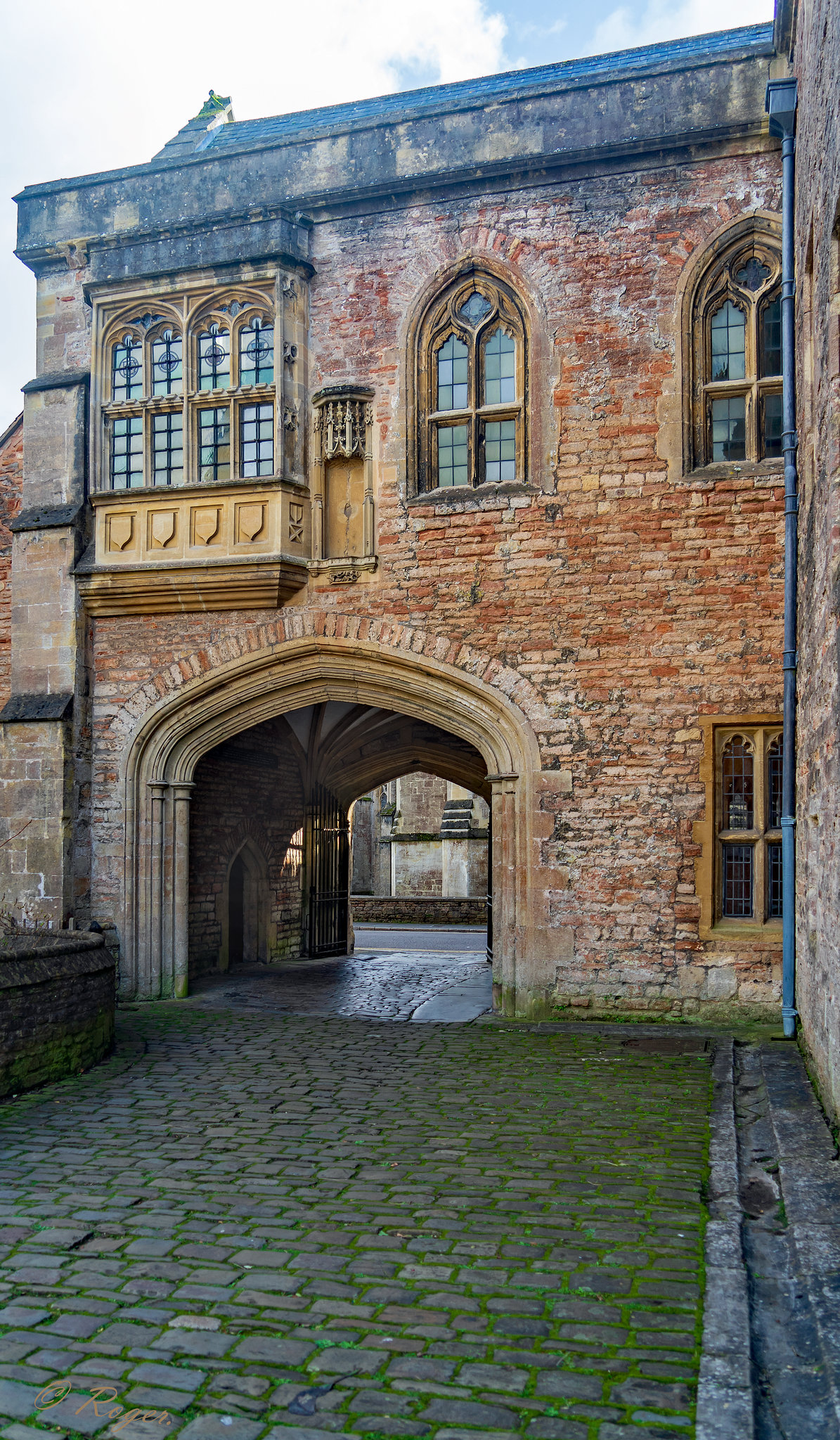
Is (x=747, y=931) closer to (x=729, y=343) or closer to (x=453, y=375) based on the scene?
(x=729, y=343)

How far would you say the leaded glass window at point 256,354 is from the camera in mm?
11406

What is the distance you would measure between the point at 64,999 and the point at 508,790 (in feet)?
14.2

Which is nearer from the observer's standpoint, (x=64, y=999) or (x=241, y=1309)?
(x=241, y=1309)

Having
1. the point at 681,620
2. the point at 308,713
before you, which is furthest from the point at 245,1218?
the point at 308,713

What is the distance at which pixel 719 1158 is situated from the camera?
18.6 feet

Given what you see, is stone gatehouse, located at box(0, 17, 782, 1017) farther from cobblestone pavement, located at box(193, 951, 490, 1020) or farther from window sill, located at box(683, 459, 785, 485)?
cobblestone pavement, located at box(193, 951, 490, 1020)

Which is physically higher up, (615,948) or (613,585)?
(613,585)

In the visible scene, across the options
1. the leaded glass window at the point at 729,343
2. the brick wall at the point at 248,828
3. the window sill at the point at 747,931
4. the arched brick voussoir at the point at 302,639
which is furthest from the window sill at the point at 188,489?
the window sill at the point at 747,931

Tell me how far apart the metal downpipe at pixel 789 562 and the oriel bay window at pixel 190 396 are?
4876 mm

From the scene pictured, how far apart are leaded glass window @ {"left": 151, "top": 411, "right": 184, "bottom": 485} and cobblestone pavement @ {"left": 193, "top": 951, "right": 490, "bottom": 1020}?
5397 mm

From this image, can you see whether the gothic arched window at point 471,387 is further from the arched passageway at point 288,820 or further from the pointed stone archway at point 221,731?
the arched passageway at point 288,820

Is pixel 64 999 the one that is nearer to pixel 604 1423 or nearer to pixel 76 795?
pixel 76 795

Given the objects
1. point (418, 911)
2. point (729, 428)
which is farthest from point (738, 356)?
point (418, 911)

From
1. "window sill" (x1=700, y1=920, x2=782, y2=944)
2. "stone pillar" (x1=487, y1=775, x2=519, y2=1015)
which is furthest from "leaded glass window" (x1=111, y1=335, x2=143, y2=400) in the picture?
"window sill" (x1=700, y1=920, x2=782, y2=944)
